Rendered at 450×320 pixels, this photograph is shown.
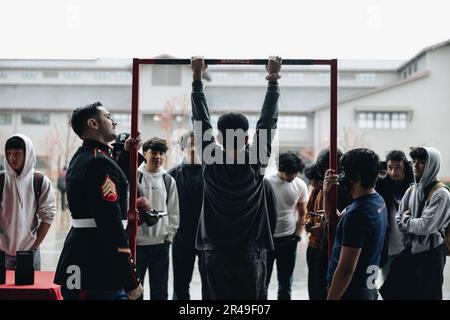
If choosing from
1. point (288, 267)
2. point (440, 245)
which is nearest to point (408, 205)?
point (440, 245)

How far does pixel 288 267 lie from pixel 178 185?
886 millimetres

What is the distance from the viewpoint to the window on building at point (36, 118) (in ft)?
26.6

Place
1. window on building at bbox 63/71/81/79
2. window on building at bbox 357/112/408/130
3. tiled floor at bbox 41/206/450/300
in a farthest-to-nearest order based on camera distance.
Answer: window on building at bbox 63/71/81/79, window on building at bbox 357/112/408/130, tiled floor at bbox 41/206/450/300

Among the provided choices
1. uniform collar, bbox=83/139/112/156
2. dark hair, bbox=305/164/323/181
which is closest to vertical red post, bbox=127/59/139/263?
uniform collar, bbox=83/139/112/156

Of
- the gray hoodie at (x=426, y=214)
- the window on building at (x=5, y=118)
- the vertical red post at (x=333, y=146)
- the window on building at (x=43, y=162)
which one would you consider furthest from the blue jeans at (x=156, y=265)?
the window on building at (x=5, y=118)

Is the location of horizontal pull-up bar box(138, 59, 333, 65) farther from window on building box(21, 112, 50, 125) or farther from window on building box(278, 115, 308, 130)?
window on building box(21, 112, 50, 125)

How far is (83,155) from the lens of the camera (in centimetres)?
185

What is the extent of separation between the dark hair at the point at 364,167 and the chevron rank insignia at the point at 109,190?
2.82 feet

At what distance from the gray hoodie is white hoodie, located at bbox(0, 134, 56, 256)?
1885mm

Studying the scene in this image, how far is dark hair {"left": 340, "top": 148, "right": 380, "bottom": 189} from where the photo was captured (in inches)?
67.5

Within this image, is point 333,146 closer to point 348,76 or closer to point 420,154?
→ point 420,154

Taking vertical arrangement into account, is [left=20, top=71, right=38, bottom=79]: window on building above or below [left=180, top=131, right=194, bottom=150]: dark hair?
above

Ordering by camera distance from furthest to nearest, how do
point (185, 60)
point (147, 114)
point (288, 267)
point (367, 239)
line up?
1. point (147, 114)
2. point (288, 267)
3. point (185, 60)
4. point (367, 239)
